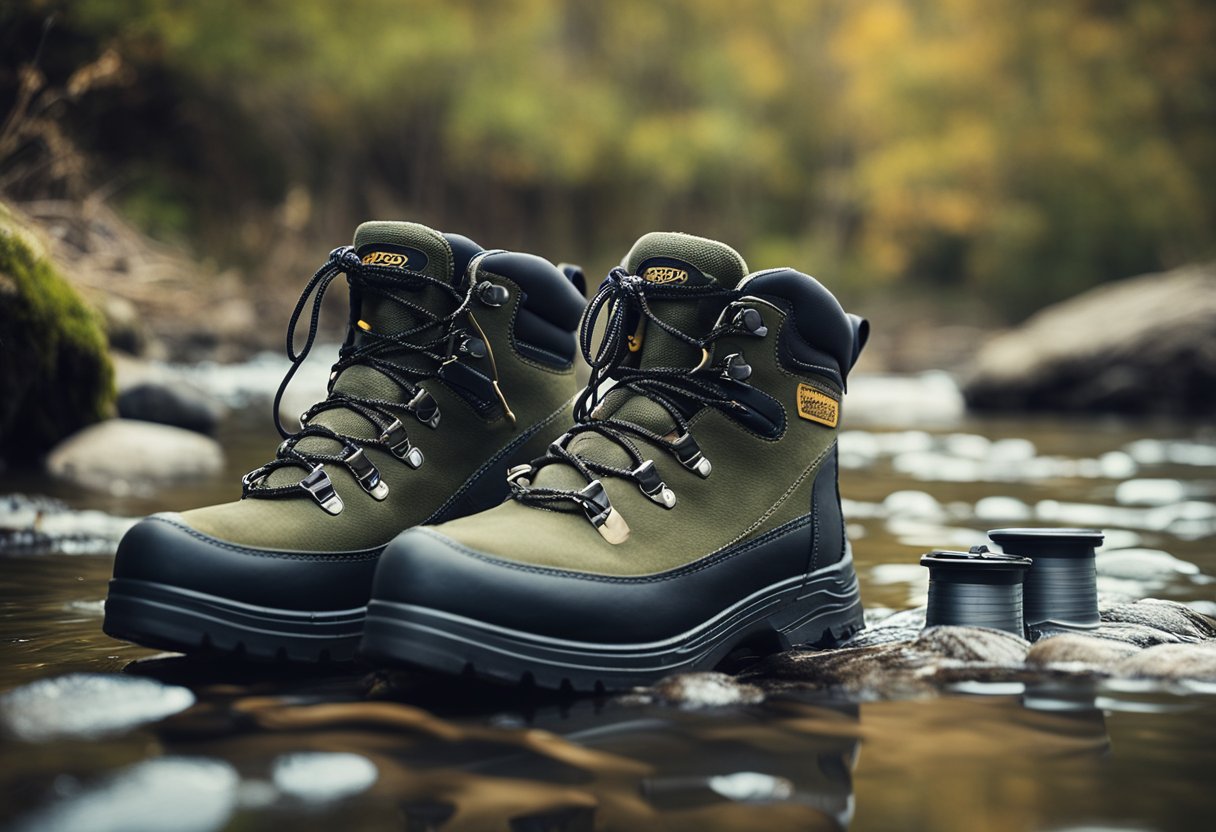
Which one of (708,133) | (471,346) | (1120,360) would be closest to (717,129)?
(708,133)

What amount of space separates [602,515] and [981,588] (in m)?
0.61

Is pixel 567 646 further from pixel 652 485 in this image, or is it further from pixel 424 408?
pixel 424 408

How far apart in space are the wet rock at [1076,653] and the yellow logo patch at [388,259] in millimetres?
1137

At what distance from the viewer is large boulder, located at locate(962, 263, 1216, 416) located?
1055 centimetres

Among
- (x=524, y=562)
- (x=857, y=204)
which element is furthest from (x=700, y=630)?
(x=857, y=204)

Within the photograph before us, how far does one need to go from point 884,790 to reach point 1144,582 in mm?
1848

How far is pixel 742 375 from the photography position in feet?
6.56

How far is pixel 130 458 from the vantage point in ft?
15.0

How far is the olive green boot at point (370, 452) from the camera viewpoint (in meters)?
1.79

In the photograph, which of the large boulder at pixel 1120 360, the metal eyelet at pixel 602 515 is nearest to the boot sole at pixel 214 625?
the metal eyelet at pixel 602 515

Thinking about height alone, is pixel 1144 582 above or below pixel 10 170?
below

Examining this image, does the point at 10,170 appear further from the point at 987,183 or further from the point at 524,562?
the point at 987,183

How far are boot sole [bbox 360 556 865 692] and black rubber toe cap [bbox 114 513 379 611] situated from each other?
0.25 m

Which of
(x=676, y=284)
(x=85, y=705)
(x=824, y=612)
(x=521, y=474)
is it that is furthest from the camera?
(x=824, y=612)
